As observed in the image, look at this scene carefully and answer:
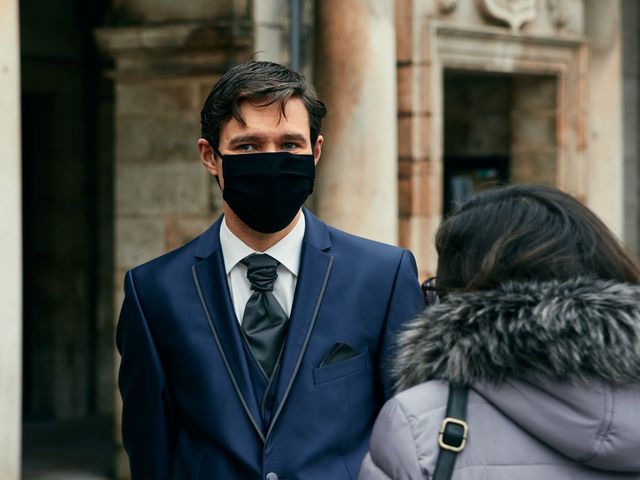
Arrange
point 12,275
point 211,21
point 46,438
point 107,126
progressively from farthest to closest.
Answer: point 107,126 → point 46,438 → point 211,21 → point 12,275

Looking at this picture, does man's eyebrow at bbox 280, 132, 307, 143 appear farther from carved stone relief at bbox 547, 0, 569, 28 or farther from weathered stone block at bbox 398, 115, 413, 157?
carved stone relief at bbox 547, 0, 569, 28

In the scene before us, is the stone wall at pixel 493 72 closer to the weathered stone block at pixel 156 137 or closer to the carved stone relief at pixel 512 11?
the carved stone relief at pixel 512 11

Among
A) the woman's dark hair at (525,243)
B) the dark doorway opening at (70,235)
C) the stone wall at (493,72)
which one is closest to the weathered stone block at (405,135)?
the stone wall at (493,72)

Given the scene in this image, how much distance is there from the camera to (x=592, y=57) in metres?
10.6

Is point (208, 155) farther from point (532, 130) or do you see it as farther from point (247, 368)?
point (532, 130)

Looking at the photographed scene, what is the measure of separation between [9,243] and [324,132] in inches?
87.9

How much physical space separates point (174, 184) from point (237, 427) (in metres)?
5.22

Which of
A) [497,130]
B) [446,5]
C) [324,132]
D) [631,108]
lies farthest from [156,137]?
[631,108]

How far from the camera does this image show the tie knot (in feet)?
11.0

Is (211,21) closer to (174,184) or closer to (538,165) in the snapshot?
(174,184)

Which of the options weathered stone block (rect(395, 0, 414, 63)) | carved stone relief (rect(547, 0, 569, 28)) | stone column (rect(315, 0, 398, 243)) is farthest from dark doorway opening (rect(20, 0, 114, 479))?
carved stone relief (rect(547, 0, 569, 28))

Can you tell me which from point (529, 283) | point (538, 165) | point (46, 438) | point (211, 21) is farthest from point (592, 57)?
point (529, 283)

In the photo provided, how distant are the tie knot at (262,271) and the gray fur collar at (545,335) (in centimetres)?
101

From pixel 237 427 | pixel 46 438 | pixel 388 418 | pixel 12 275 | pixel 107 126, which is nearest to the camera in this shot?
pixel 388 418
